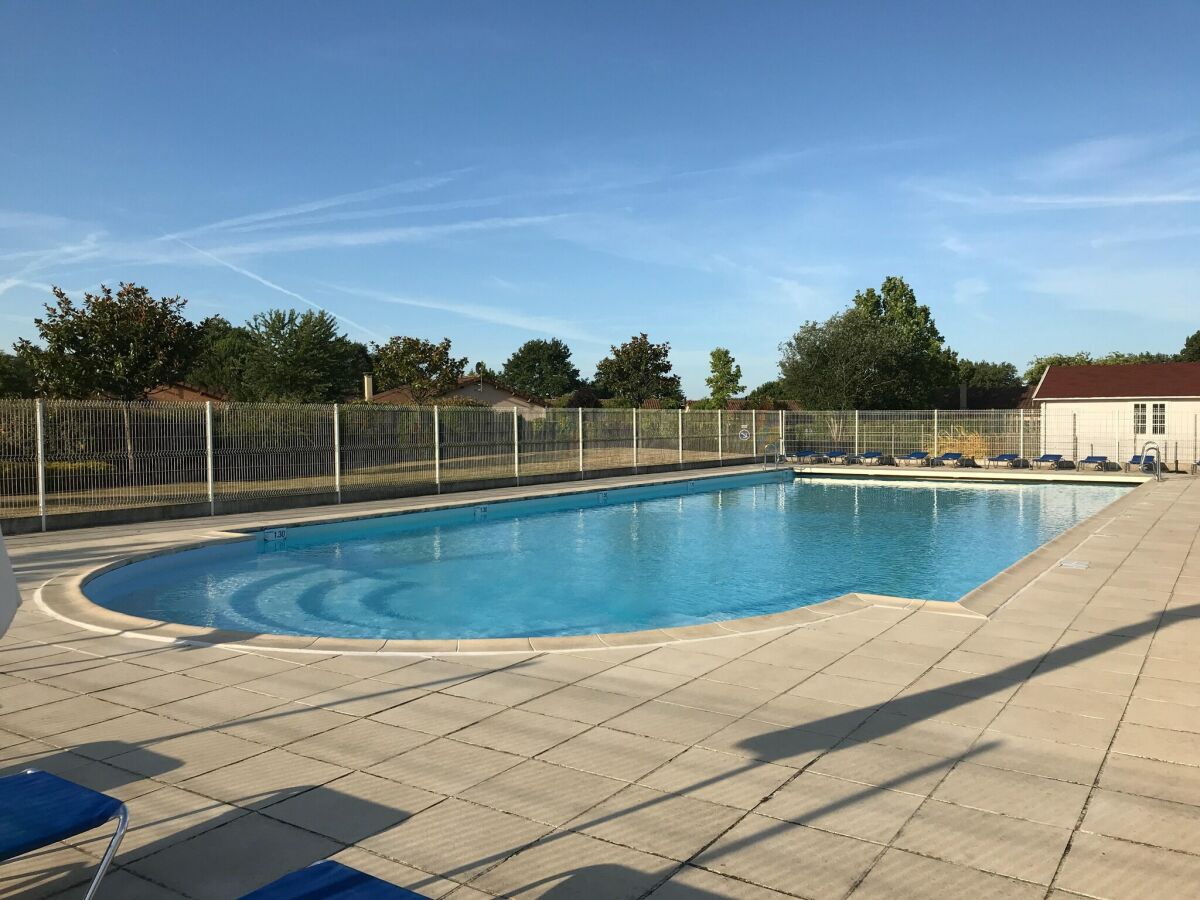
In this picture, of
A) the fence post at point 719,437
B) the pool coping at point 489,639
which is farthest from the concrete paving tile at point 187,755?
the fence post at point 719,437

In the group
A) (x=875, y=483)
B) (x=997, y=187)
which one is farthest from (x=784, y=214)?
(x=875, y=483)

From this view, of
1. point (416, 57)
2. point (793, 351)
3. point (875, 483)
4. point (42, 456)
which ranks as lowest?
point (875, 483)

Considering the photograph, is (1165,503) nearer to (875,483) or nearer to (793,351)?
(875,483)

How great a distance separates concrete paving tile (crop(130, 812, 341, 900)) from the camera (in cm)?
260

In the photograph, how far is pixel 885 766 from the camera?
11.5ft

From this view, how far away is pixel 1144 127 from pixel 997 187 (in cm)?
420

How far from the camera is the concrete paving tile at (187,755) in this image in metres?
3.49

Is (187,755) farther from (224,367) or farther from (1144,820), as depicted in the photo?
(224,367)

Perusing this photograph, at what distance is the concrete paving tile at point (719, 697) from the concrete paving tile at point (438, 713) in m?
1.00

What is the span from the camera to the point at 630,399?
4800 cm

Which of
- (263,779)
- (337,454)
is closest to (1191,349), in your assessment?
(337,454)

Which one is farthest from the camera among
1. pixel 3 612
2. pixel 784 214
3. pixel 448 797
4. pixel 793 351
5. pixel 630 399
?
pixel 630 399

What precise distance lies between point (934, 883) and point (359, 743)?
2510 mm

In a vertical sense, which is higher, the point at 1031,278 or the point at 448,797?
the point at 1031,278
